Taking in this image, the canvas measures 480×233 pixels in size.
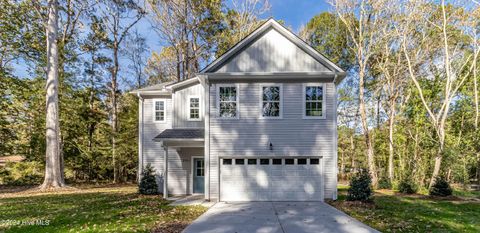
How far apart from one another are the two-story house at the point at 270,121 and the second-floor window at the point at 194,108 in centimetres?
175

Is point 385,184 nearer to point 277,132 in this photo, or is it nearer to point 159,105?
point 277,132

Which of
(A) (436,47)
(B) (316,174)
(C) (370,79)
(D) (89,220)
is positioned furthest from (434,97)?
(D) (89,220)

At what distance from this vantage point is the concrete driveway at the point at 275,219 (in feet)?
21.6

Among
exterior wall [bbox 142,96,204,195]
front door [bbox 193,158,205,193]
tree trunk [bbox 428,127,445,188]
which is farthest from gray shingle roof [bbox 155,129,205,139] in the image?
tree trunk [bbox 428,127,445,188]

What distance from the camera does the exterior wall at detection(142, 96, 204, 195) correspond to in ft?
41.9

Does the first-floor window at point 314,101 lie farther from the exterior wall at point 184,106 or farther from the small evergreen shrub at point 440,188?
the small evergreen shrub at point 440,188

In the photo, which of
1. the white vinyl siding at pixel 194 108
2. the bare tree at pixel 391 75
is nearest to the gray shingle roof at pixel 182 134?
the white vinyl siding at pixel 194 108

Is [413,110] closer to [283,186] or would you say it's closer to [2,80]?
[283,186]

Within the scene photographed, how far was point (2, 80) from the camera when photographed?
1644 cm

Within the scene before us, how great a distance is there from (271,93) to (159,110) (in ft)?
19.7

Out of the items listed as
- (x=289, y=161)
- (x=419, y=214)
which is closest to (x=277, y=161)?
(x=289, y=161)

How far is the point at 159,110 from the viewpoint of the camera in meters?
13.4

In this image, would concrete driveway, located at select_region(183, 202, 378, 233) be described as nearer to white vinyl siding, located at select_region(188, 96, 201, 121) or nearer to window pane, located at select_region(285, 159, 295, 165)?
window pane, located at select_region(285, 159, 295, 165)

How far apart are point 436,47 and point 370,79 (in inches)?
205
